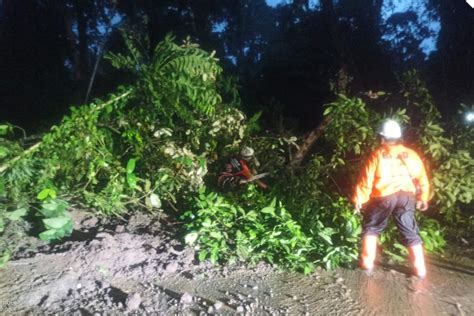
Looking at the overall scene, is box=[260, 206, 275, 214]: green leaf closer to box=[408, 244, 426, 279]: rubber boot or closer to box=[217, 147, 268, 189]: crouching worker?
box=[217, 147, 268, 189]: crouching worker

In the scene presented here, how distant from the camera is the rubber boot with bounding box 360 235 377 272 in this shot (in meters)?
3.94

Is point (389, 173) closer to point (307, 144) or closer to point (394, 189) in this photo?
point (394, 189)

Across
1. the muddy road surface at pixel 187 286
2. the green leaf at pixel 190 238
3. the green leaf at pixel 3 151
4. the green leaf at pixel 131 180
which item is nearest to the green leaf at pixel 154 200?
the green leaf at pixel 131 180

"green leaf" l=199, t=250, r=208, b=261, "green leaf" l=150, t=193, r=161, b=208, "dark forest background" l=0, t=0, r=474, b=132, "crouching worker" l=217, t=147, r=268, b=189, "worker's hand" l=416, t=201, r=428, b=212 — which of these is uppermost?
"dark forest background" l=0, t=0, r=474, b=132

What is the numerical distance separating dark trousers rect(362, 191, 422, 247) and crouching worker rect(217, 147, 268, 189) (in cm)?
174

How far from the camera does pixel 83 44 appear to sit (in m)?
14.6

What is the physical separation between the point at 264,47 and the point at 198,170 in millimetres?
8723

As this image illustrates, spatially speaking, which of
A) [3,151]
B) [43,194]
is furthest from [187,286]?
[3,151]

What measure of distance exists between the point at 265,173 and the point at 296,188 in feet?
1.89

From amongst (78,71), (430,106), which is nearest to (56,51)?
(78,71)

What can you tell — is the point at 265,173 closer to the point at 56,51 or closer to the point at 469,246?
the point at 469,246

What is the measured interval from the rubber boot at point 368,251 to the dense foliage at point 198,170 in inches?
4.3

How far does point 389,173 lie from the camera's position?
3.77 m

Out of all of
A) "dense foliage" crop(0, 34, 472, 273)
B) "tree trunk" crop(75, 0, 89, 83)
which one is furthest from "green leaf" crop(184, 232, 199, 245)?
"tree trunk" crop(75, 0, 89, 83)
